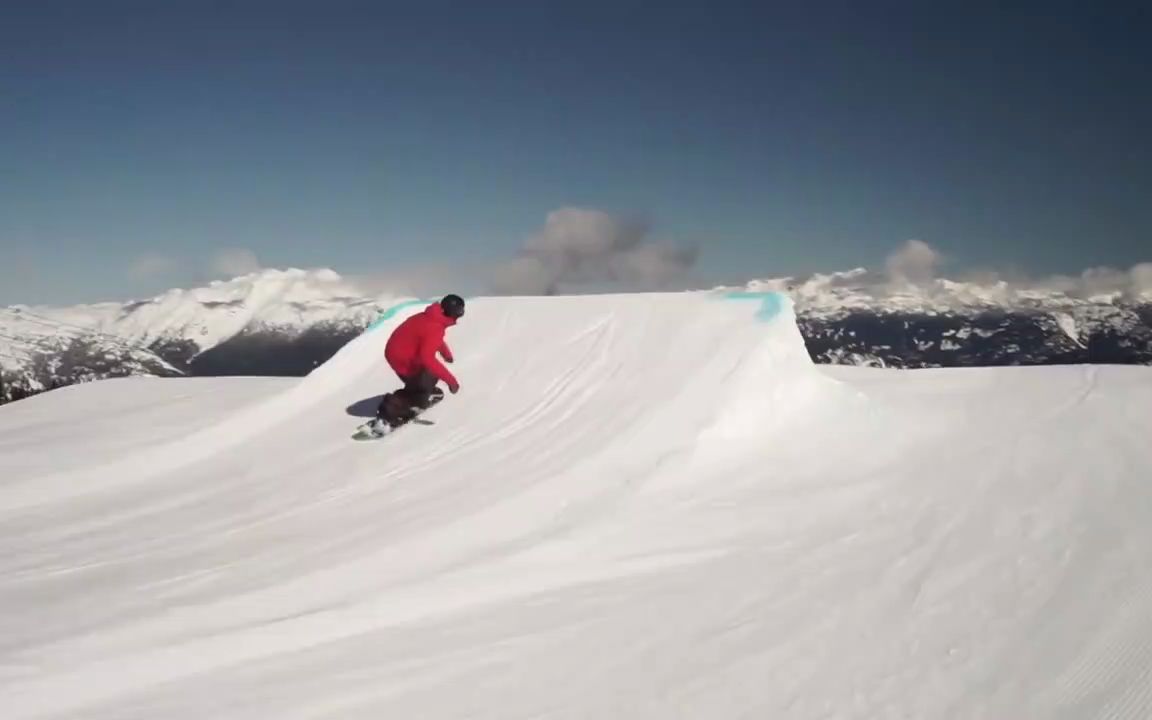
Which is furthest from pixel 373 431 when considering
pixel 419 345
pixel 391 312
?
pixel 391 312

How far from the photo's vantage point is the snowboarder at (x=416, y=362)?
9203 millimetres

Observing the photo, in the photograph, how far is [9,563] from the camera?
592 cm

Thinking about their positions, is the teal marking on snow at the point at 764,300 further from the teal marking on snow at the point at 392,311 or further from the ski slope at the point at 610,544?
the teal marking on snow at the point at 392,311

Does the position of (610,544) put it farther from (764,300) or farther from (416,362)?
(764,300)

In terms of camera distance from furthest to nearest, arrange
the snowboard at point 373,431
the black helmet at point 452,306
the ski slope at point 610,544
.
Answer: the black helmet at point 452,306 < the snowboard at point 373,431 < the ski slope at point 610,544

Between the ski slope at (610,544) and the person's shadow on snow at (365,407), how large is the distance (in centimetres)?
7

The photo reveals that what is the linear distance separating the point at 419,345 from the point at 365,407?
70.7 inches

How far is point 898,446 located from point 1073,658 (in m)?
4.25

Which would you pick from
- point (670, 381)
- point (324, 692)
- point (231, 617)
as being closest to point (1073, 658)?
point (324, 692)

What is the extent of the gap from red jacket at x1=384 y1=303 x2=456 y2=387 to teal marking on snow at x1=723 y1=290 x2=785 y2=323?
448cm

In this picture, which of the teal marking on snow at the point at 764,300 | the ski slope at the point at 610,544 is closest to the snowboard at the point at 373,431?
the ski slope at the point at 610,544

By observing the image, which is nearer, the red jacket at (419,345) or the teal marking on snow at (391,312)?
the red jacket at (419,345)

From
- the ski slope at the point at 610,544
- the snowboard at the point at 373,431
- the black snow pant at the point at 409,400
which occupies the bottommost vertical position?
the ski slope at the point at 610,544

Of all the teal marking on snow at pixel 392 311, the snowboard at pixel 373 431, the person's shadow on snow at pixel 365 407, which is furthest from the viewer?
the teal marking on snow at pixel 392 311
